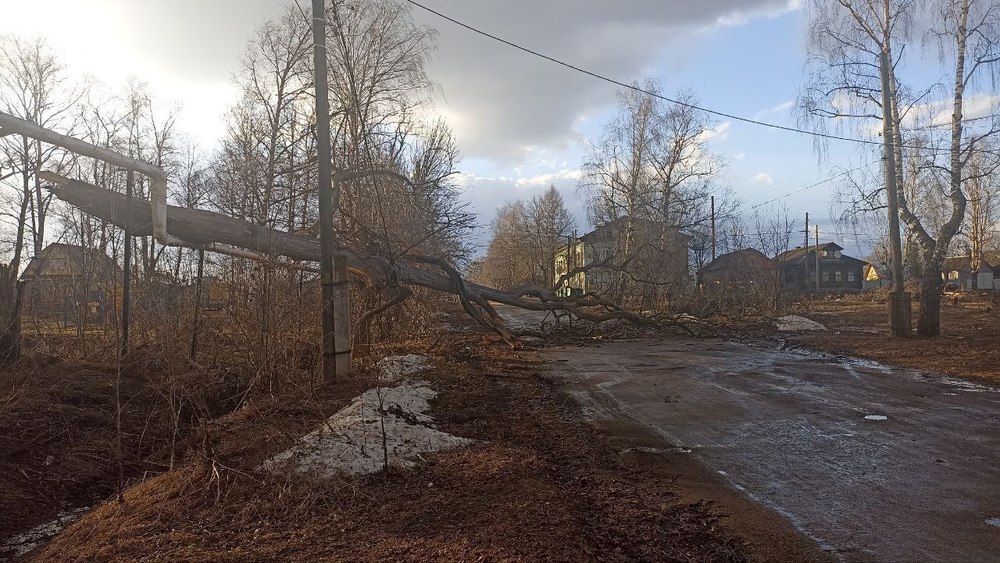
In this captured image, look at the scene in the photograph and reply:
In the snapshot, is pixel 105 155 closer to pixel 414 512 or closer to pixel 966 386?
pixel 414 512

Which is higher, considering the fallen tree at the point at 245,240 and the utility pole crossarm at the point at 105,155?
the utility pole crossarm at the point at 105,155

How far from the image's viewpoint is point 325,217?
29.1 feet

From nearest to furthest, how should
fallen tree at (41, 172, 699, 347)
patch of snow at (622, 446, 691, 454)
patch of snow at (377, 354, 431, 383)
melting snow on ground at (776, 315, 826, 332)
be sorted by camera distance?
patch of snow at (622, 446, 691, 454)
fallen tree at (41, 172, 699, 347)
patch of snow at (377, 354, 431, 383)
melting snow on ground at (776, 315, 826, 332)

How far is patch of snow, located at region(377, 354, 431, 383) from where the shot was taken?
10.3 m

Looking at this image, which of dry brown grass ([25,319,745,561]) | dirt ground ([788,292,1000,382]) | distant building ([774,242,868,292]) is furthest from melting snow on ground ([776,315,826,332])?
distant building ([774,242,868,292])

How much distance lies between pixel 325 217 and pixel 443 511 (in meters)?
5.61

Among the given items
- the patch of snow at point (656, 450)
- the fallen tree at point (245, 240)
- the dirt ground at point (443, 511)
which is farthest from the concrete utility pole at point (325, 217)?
the patch of snow at point (656, 450)

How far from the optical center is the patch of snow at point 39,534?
460 cm

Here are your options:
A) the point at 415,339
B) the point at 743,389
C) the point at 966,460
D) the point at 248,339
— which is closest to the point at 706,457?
the point at 966,460

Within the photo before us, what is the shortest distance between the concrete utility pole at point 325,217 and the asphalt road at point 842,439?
3732 millimetres

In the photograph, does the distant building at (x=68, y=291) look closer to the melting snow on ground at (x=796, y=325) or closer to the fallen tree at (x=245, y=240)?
the fallen tree at (x=245, y=240)

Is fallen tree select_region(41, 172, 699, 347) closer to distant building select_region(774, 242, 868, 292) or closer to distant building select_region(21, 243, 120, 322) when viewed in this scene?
distant building select_region(21, 243, 120, 322)

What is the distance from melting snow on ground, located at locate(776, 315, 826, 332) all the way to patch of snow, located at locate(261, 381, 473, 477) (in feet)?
55.9

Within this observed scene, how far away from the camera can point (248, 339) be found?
8.81m
